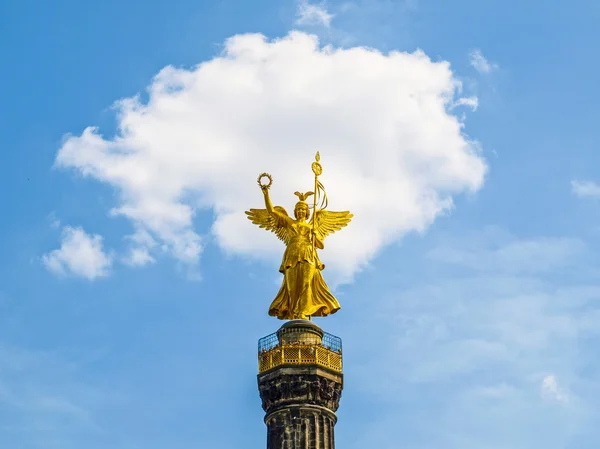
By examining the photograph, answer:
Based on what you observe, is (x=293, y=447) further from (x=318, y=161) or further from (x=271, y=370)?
(x=318, y=161)

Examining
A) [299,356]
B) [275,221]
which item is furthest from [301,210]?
[299,356]

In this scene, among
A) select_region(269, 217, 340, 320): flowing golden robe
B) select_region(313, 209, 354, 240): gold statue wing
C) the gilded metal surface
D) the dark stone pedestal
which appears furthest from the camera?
select_region(313, 209, 354, 240): gold statue wing

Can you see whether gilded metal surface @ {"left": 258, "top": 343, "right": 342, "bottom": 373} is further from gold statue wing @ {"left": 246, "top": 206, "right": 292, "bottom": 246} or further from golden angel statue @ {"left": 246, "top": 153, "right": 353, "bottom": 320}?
gold statue wing @ {"left": 246, "top": 206, "right": 292, "bottom": 246}

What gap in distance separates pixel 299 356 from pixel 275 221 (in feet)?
29.9

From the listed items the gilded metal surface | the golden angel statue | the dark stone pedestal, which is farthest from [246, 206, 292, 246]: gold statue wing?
the dark stone pedestal

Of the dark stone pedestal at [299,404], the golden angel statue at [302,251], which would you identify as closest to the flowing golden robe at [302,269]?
the golden angel statue at [302,251]

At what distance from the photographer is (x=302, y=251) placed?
84.3 meters

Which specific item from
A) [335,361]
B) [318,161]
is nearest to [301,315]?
[335,361]

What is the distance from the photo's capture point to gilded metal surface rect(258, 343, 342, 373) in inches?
3174

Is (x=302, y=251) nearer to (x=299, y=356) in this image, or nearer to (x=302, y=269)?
(x=302, y=269)

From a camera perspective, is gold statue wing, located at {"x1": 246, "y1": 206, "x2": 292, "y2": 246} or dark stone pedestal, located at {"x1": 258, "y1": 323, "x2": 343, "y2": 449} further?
gold statue wing, located at {"x1": 246, "y1": 206, "x2": 292, "y2": 246}

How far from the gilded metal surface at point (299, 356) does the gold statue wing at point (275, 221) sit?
709cm

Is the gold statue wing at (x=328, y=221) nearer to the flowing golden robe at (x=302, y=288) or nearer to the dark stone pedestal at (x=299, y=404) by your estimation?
the flowing golden robe at (x=302, y=288)

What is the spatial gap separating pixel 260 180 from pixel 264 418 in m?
13.7
